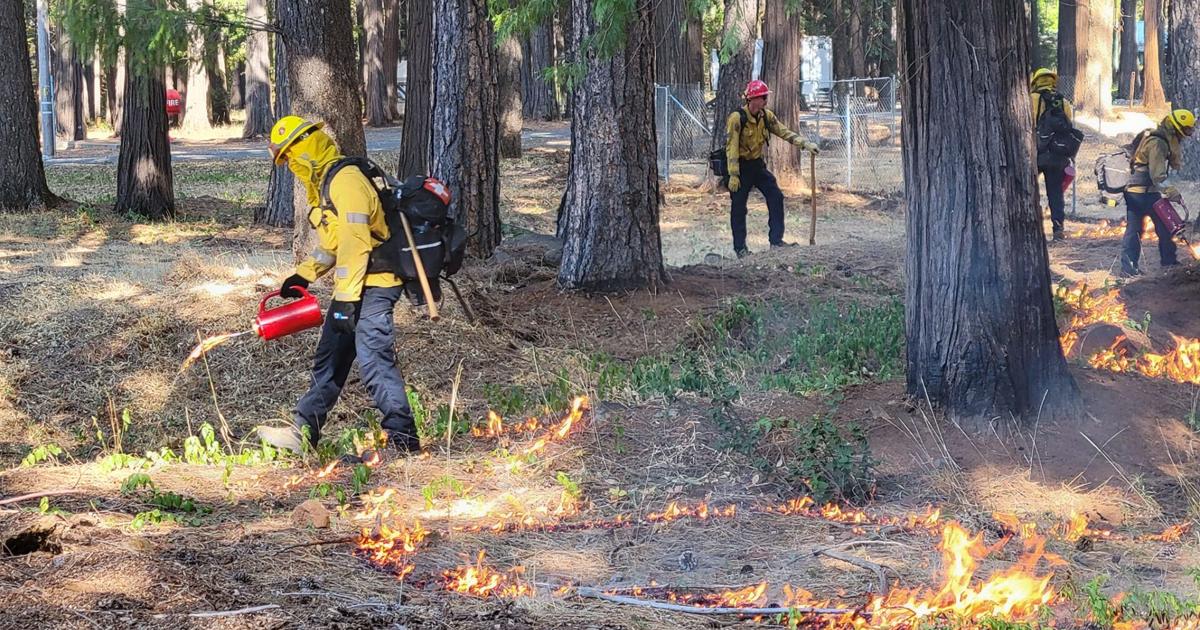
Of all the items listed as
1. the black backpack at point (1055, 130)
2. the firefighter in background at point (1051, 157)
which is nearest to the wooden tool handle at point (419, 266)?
the firefighter in background at point (1051, 157)

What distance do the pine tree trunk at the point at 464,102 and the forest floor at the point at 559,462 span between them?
2.66 feet

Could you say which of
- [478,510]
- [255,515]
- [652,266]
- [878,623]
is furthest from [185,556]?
[652,266]

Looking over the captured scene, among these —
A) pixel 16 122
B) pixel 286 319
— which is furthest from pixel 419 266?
pixel 16 122

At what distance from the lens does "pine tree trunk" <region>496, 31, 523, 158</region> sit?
84.5 feet

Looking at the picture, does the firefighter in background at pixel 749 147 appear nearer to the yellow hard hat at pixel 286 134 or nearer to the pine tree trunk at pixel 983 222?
the pine tree trunk at pixel 983 222

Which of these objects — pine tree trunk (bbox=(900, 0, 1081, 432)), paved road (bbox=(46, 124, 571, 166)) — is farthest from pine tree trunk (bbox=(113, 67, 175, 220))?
pine tree trunk (bbox=(900, 0, 1081, 432))

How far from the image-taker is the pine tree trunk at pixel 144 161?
53.2ft

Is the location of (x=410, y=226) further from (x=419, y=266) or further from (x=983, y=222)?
(x=983, y=222)

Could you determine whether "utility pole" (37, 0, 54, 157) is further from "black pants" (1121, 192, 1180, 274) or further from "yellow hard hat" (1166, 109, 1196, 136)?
"yellow hard hat" (1166, 109, 1196, 136)

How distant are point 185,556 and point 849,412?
12.3 ft

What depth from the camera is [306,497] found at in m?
6.31

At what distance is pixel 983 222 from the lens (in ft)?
21.8

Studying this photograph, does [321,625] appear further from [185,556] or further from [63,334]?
[63,334]

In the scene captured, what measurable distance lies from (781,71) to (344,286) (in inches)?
541
